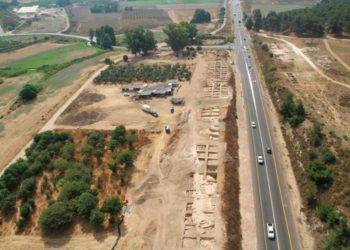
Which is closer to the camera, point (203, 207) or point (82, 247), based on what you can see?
point (82, 247)

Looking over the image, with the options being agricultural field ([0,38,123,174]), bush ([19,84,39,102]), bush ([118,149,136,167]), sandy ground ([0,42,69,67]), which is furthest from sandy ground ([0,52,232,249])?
sandy ground ([0,42,69,67])

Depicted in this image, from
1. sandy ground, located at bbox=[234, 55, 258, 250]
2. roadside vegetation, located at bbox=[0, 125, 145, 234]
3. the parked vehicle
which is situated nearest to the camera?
sandy ground, located at bbox=[234, 55, 258, 250]

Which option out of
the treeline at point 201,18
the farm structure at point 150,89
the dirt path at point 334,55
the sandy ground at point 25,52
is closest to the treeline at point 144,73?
the farm structure at point 150,89

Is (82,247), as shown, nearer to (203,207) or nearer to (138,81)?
(203,207)

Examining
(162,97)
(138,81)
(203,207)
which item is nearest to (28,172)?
(203,207)

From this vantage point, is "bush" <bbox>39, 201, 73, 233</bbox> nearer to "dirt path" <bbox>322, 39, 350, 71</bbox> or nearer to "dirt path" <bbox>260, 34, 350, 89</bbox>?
"dirt path" <bbox>260, 34, 350, 89</bbox>

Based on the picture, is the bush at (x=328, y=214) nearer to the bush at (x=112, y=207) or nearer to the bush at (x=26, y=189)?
the bush at (x=112, y=207)
